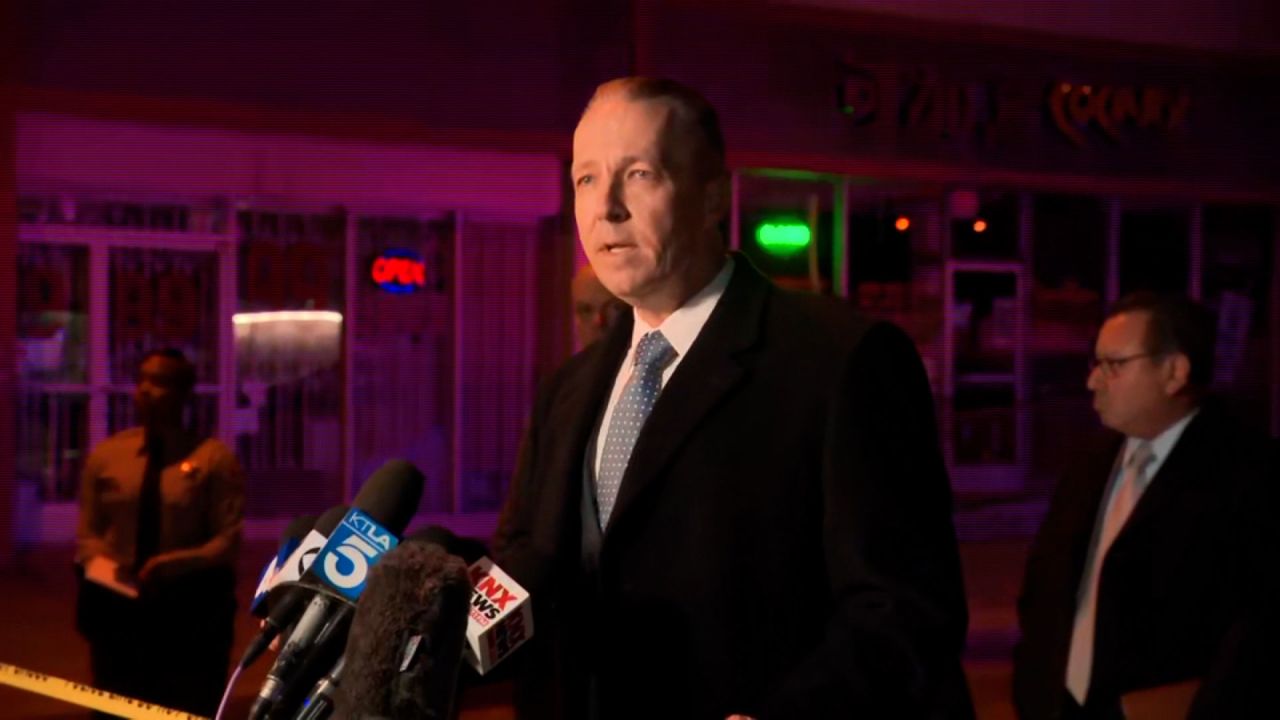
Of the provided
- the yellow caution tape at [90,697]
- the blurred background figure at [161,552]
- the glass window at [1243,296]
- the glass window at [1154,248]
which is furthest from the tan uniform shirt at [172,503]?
the glass window at [1243,296]

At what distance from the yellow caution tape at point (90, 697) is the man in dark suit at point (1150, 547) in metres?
2.57

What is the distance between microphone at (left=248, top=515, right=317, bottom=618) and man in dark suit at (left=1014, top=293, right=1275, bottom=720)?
246cm

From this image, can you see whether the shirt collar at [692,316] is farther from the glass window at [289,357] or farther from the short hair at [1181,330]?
the glass window at [289,357]

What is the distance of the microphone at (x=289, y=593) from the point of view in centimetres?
155

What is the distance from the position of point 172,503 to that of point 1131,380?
3558 millimetres

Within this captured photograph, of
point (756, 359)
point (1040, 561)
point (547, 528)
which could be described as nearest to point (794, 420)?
point (756, 359)

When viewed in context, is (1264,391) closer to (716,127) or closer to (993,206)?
(993,206)

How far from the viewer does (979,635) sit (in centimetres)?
922

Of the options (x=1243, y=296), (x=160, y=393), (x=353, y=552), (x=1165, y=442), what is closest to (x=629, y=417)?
(x=353, y=552)

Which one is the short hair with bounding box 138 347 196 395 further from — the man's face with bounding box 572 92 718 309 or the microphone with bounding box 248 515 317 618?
the microphone with bounding box 248 515 317 618

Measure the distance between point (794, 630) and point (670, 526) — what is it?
0.22 m

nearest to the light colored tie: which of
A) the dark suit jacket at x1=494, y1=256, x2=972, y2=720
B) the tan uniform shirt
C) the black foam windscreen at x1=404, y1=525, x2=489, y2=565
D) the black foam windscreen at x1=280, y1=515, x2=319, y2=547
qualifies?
the dark suit jacket at x1=494, y1=256, x2=972, y2=720

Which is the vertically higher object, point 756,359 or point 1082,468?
point 756,359

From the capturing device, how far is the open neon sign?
42.3 feet
